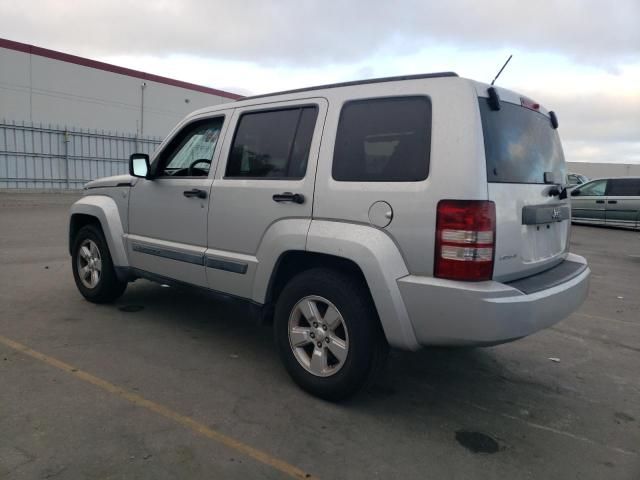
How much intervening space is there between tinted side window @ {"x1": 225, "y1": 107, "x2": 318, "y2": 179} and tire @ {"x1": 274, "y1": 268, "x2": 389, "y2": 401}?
80 cm

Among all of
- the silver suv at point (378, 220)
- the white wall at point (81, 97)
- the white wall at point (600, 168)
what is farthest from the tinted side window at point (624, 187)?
the white wall at point (600, 168)

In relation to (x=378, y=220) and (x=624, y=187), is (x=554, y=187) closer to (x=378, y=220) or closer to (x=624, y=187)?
(x=378, y=220)

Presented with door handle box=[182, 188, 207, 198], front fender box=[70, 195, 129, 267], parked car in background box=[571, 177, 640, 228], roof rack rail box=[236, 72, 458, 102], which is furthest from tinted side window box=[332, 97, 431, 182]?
parked car in background box=[571, 177, 640, 228]

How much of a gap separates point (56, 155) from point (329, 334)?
18906mm

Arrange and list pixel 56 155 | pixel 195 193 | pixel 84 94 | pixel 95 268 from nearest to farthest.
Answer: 1. pixel 195 193
2. pixel 95 268
3. pixel 56 155
4. pixel 84 94

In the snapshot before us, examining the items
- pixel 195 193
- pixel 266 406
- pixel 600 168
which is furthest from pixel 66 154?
pixel 600 168

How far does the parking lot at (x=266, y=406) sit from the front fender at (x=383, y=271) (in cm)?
61

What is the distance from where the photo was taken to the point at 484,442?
3012mm

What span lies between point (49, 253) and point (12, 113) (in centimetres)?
1487

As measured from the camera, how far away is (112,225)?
5.04 meters

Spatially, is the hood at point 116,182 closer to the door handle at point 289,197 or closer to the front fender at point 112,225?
the front fender at point 112,225

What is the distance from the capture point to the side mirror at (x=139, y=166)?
457cm

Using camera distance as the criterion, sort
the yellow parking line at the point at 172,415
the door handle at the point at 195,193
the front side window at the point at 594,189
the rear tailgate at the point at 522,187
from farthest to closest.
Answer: the front side window at the point at 594,189 → the door handle at the point at 195,193 → the rear tailgate at the point at 522,187 → the yellow parking line at the point at 172,415

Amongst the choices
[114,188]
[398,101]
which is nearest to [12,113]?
[114,188]
